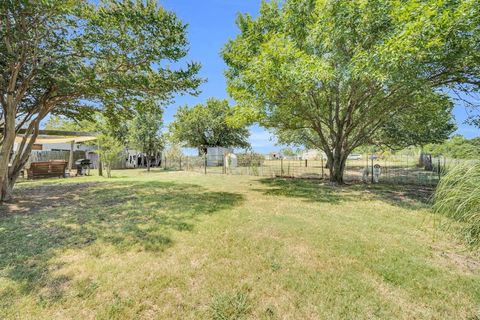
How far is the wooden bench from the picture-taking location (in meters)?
12.7

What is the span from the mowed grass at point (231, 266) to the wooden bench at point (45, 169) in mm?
9392

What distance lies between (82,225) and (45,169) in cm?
1181

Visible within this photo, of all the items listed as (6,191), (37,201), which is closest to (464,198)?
(37,201)

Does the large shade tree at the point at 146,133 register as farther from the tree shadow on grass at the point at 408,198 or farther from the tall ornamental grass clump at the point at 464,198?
the tall ornamental grass clump at the point at 464,198

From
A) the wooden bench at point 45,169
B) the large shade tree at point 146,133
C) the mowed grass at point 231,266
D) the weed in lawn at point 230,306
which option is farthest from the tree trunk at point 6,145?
the large shade tree at point 146,133

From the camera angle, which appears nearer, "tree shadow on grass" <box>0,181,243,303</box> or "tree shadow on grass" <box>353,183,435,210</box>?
"tree shadow on grass" <box>0,181,243,303</box>

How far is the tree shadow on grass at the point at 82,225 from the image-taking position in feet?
10.0

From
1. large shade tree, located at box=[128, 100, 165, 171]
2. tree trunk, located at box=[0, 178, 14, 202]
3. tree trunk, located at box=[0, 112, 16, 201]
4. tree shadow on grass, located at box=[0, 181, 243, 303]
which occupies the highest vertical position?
large shade tree, located at box=[128, 100, 165, 171]

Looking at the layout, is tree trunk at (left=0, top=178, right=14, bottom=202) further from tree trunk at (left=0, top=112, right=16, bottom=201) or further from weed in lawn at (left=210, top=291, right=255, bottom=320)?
weed in lawn at (left=210, top=291, right=255, bottom=320)

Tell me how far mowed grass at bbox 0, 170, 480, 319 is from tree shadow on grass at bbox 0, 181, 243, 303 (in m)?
0.02

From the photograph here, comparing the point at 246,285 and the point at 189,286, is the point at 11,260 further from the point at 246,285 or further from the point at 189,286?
the point at 246,285

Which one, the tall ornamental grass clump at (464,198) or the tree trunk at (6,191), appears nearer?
the tall ornamental grass clump at (464,198)

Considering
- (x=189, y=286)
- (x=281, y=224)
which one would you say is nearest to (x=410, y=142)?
(x=281, y=224)

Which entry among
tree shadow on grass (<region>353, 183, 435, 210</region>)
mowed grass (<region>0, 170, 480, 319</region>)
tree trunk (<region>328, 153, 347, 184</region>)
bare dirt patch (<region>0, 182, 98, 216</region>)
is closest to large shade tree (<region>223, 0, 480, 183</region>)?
tree trunk (<region>328, 153, 347, 184</region>)
